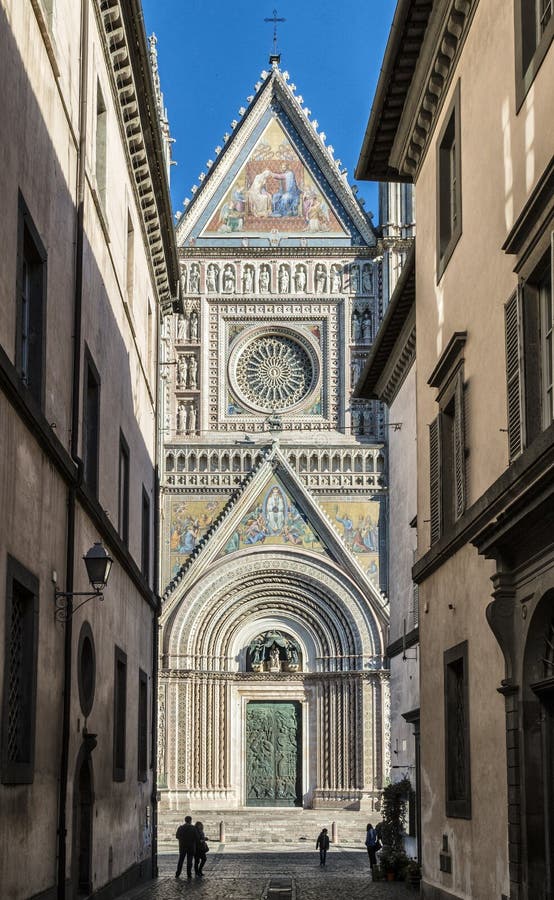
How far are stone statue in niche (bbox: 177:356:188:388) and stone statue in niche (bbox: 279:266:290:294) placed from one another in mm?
4034

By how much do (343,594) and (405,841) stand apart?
1891cm

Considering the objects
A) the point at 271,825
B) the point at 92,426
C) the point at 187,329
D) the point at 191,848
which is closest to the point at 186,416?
the point at 187,329

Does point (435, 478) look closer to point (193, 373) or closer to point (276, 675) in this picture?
point (276, 675)

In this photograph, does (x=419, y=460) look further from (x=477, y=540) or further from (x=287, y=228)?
(x=287, y=228)

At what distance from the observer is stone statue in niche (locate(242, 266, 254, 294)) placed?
49.0 meters

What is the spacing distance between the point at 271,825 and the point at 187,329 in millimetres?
16901

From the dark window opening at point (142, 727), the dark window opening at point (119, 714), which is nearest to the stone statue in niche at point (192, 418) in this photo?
the dark window opening at point (142, 727)

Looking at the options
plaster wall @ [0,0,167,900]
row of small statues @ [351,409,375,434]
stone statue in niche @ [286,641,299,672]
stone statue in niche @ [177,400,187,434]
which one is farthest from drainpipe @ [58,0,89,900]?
stone statue in niche @ [286,641,299,672]

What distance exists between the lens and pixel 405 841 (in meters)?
27.2

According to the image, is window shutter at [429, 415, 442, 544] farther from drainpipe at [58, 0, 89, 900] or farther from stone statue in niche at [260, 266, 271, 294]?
stone statue in niche at [260, 266, 271, 294]

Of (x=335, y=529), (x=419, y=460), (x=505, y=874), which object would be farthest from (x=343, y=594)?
(x=505, y=874)

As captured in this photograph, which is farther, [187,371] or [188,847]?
[187,371]

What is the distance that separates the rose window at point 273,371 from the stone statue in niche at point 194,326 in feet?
4.81

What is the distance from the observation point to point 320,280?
161 feet
